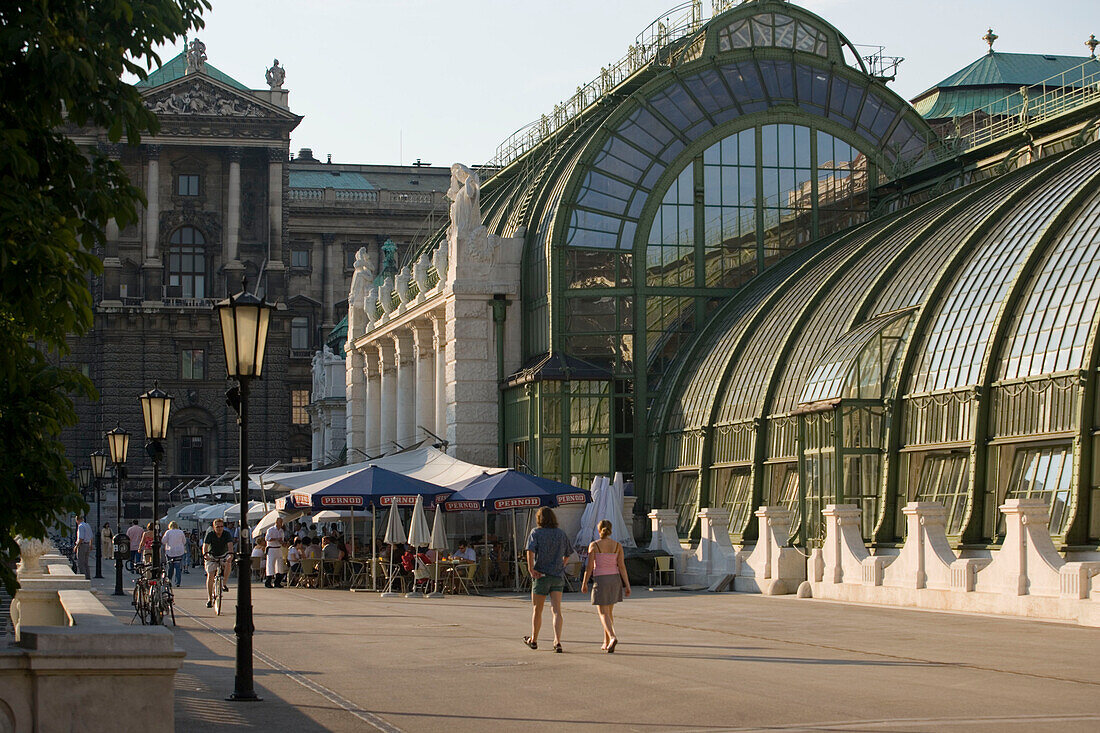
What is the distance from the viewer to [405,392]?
5684 cm

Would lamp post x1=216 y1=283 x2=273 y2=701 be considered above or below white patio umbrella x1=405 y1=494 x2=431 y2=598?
above

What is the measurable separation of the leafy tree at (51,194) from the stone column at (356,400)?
5317cm

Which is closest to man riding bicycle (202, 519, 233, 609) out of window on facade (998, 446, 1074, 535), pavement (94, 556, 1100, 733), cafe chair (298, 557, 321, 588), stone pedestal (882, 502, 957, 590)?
pavement (94, 556, 1100, 733)

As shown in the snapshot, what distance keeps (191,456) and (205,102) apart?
22.3 m

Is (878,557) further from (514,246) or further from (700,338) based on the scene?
(514,246)

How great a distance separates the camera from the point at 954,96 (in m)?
83.8

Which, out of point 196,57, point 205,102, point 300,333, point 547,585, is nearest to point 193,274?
point 205,102

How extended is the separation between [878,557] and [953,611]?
2.98 metres

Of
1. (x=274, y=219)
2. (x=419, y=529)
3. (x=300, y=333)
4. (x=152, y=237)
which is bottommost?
(x=419, y=529)

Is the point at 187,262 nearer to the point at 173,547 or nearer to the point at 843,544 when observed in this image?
the point at 173,547

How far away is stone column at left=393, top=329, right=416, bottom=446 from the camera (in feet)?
185

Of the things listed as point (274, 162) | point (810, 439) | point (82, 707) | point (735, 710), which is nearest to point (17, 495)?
point (82, 707)

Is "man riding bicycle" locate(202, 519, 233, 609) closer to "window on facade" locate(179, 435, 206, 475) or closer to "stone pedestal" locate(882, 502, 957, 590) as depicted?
"stone pedestal" locate(882, 502, 957, 590)

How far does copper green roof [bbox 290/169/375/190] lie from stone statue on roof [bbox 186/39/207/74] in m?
19.8
